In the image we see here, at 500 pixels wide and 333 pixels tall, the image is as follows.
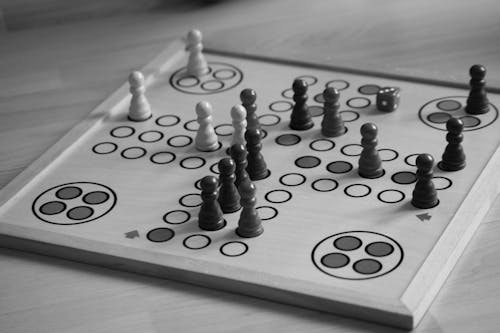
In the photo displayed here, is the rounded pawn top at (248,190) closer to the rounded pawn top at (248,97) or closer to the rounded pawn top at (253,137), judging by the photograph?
the rounded pawn top at (253,137)

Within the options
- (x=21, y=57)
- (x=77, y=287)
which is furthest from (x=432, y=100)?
(x=21, y=57)

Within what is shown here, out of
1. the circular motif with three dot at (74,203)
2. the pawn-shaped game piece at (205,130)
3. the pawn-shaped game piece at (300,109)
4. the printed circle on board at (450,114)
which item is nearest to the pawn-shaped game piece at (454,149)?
the printed circle on board at (450,114)

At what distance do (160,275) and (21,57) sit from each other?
0.77m

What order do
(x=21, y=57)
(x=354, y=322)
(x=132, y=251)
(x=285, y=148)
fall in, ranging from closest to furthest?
(x=354, y=322) → (x=132, y=251) → (x=285, y=148) → (x=21, y=57)

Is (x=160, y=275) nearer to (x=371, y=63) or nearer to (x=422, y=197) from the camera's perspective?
(x=422, y=197)

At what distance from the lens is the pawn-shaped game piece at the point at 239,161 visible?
4.11ft

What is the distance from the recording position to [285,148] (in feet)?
4.53

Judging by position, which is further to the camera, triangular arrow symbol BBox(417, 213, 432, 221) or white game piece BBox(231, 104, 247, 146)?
white game piece BBox(231, 104, 247, 146)

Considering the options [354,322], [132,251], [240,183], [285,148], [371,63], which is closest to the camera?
[354,322]

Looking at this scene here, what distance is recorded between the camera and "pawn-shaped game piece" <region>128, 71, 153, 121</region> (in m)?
1.49

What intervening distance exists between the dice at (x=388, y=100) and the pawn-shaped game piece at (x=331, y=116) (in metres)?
0.08

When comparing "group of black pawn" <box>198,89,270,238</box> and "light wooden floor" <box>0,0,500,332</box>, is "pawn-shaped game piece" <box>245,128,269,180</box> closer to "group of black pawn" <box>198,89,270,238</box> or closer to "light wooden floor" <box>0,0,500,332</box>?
"group of black pawn" <box>198,89,270,238</box>

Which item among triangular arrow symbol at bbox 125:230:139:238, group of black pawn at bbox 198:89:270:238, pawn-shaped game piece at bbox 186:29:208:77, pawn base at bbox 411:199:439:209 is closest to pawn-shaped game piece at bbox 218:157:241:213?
group of black pawn at bbox 198:89:270:238

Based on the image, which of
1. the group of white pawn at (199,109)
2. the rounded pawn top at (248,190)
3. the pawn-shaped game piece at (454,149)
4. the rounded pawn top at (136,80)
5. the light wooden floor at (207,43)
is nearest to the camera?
the light wooden floor at (207,43)
